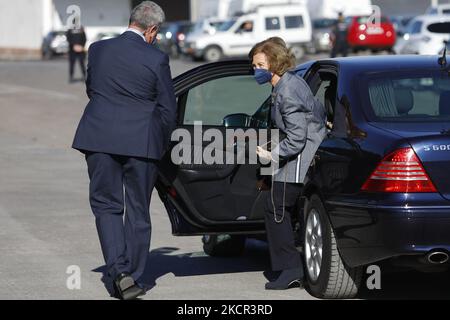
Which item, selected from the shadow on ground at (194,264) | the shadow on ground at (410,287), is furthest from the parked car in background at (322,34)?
the shadow on ground at (410,287)

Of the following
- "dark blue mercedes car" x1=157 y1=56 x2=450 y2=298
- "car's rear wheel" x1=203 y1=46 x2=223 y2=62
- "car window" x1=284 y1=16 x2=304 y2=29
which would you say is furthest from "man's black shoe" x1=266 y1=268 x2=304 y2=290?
"car's rear wheel" x1=203 y1=46 x2=223 y2=62

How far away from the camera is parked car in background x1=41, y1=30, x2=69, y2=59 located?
57.9 m

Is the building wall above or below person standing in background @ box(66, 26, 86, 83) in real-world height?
below

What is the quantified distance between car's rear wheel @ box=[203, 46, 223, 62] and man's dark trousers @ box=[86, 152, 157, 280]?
39.4 metres

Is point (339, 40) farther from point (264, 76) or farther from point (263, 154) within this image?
point (263, 154)

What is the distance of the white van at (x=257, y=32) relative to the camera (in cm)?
4572

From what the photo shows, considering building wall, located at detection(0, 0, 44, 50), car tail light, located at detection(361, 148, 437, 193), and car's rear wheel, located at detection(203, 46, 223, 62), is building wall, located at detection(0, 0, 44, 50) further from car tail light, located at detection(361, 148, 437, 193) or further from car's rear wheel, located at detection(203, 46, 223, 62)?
car tail light, located at detection(361, 148, 437, 193)

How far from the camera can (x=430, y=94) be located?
24.2 ft

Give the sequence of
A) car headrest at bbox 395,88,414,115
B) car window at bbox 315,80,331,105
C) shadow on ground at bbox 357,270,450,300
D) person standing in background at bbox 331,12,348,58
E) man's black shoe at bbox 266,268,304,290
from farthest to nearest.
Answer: person standing in background at bbox 331,12,348,58 → car window at bbox 315,80,331,105 → man's black shoe at bbox 266,268,304,290 → shadow on ground at bbox 357,270,450,300 → car headrest at bbox 395,88,414,115

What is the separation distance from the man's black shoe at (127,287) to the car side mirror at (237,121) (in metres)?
1.32

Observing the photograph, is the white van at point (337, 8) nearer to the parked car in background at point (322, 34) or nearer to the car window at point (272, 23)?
the parked car in background at point (322, 34)

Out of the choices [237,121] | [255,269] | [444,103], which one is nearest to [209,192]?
[237,121]

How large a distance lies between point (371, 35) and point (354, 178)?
3933 cm

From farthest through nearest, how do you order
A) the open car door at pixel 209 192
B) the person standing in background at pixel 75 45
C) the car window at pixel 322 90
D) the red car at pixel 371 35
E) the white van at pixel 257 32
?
the white van at pixel 257 32 < the red car at pixel 371 35 < the person standing in background at pixel 75 45 < the car window at pixel 322 90 < the open car door at pixel 209 192
